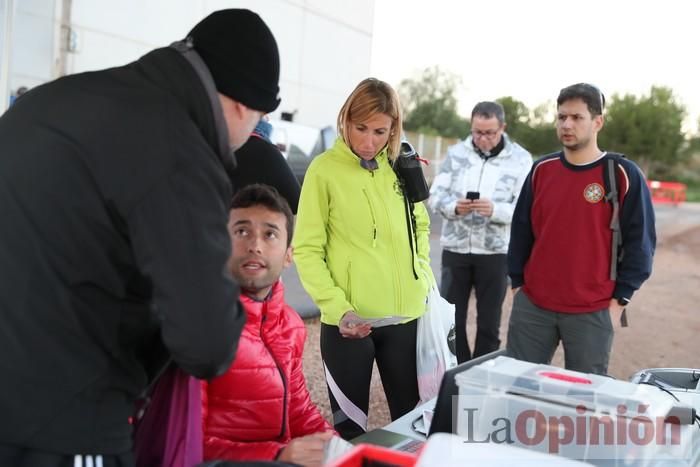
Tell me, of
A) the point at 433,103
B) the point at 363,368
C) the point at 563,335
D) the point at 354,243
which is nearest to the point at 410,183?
the point at 354,243

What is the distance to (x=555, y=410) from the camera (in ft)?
4.13

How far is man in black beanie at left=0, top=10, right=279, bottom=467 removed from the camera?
1.02 meters

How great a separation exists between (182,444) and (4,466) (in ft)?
1.12

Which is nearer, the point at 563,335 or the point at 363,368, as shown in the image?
the point at 363,368

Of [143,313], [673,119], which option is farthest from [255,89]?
[673,119]

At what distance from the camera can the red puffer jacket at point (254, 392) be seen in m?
1.70

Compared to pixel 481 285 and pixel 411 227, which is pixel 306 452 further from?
pixel 481 285

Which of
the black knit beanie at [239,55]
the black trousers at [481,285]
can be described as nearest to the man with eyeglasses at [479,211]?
the black trousers at [481,285]

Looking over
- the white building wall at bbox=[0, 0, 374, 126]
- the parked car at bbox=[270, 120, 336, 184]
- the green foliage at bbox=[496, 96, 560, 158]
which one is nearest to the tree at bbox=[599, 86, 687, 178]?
the green foliage at bbox=[496, 96, 560, 158]

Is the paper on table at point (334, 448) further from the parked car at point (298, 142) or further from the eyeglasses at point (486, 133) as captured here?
the parked car at point (298, 142)

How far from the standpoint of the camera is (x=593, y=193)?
285cm

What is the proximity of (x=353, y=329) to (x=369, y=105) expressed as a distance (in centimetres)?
81

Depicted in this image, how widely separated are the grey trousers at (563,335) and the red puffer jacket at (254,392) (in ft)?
4.74

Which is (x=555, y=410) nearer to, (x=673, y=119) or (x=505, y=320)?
(x=505, y=320)
